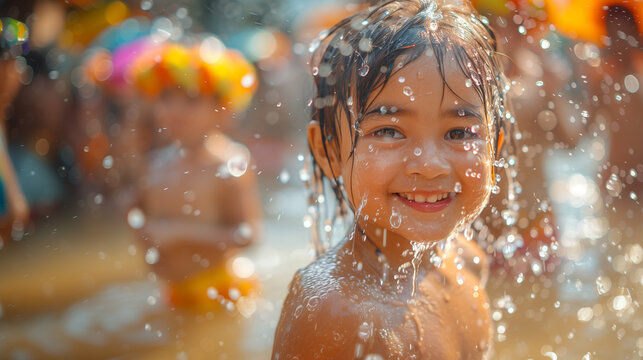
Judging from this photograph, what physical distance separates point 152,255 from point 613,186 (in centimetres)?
291

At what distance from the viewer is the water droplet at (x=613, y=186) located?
3855mm

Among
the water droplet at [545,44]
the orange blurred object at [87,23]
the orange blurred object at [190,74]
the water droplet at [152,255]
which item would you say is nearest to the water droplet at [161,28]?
the orange blurred object at [87,23]

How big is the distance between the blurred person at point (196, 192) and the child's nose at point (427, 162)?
2255 millimetres

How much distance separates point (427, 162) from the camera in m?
1.56

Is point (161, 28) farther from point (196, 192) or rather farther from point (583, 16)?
point (583, 16)

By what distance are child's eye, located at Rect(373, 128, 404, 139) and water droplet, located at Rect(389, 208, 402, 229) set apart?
196 mm

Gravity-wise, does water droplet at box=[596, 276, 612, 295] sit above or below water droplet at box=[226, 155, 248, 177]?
below

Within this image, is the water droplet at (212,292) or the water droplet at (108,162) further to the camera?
the water droplet at (108,162)

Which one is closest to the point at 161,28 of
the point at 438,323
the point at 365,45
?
the point at 365,45

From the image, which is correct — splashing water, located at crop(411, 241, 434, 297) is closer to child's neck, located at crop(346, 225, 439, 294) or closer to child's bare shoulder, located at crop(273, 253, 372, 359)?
child's neck, located at crop(346, 225, 439, 294)

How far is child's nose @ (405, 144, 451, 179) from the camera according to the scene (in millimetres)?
1562

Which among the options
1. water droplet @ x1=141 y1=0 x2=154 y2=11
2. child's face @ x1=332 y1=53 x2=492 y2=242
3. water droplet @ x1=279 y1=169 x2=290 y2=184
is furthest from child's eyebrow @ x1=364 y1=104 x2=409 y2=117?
water droplet @ x1=141 y1=0 x2=154 y2=11

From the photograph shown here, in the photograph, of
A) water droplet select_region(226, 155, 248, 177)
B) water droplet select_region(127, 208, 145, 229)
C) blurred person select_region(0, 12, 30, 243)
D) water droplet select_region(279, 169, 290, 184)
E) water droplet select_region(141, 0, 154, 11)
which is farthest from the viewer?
water droplet select_region(279, 169, 290, 184)

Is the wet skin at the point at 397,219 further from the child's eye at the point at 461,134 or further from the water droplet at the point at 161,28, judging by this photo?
the water droplet at the point at 161,28
